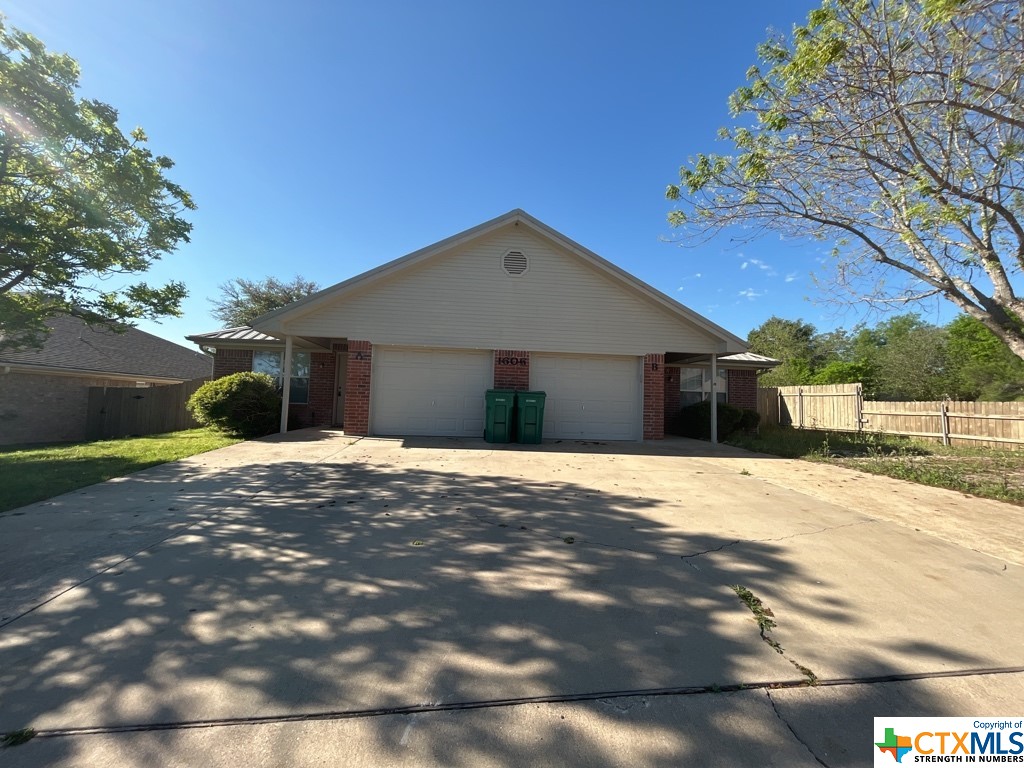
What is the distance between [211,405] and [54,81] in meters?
6.81

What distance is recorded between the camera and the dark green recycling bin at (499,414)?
10.7 metres

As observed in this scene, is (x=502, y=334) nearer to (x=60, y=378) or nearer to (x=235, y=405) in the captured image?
(x=235, y=405)

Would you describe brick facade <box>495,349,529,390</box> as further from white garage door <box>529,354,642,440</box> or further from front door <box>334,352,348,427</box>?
front door <box>334,352,348,427</box>

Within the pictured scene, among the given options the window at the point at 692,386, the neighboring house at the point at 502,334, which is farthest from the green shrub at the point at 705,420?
the neighboring house at the point at 502,334

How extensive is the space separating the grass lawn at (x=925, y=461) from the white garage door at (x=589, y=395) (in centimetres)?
302

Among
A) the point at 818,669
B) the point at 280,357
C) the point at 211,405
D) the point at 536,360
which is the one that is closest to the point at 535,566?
the point at 818,669

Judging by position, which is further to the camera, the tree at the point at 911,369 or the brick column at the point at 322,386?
the tree at the point at 911,369

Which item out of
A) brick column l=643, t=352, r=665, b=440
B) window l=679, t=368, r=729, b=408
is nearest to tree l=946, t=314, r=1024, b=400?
window l=679, t=368, r=729, b=408

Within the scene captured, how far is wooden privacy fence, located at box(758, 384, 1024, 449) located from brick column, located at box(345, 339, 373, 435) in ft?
54.0

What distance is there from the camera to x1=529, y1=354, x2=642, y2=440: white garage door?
11.9 meters

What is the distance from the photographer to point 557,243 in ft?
38.5

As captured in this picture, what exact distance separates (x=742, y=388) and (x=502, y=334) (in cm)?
994

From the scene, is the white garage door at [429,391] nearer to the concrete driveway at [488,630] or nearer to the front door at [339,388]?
the front door at [339,388]

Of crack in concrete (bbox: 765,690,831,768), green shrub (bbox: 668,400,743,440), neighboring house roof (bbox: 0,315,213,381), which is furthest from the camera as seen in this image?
neighboring house roof (bbox: 0,315,213,381)
